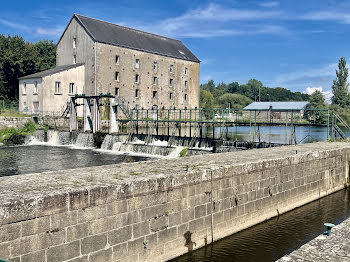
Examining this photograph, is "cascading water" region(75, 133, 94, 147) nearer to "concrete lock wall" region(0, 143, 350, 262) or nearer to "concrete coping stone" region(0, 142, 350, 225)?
"concrete lock wall" region(0, 143, 350, 262)

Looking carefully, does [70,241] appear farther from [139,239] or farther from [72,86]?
[72,86]

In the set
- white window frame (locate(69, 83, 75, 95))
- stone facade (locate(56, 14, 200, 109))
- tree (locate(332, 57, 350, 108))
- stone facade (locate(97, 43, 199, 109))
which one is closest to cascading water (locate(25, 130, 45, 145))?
white window frame (locate(69, 83, 75, 95))

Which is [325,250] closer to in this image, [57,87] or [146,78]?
[57,87]

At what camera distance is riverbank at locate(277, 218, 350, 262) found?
4242mm

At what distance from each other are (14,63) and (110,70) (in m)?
15.8

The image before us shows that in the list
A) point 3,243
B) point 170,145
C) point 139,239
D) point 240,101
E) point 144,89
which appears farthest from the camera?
point 240,101

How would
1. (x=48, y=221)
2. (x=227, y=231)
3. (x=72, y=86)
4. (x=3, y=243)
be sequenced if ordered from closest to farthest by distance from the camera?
(x=3, y=243), (x=48, y=221), (x=227, y=231), (x=72, y=86)

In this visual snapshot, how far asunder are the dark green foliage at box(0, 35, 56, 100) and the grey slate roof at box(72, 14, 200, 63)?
41.1 ft

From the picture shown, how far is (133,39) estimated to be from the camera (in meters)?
48.5

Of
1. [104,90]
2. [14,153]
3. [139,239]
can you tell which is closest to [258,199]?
[139,239]

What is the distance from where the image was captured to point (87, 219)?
5.57 metres

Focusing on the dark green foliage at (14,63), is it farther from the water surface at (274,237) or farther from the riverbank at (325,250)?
the riverbank at (325,250)

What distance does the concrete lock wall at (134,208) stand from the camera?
5.00m

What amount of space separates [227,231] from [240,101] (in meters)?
105
